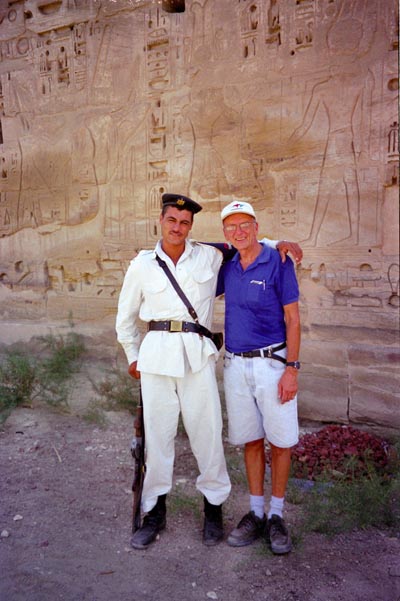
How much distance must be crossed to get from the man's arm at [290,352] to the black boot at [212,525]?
0.84m

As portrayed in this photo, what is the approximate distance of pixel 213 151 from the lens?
5285mm

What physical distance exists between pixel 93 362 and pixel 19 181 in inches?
103

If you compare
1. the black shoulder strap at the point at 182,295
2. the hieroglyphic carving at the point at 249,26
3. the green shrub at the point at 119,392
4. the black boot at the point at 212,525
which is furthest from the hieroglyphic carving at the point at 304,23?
the black boot at the point at 212,525

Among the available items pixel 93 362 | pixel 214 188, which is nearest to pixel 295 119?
→ pixel 214 188

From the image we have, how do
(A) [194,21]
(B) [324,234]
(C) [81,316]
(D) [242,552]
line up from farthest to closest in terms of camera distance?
(C) [81,316] → (A) [194,21] → (B) [324,234] → (D) [242,552]

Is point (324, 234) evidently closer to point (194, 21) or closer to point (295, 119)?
point (295, 119)

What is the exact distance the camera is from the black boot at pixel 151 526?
296 cm

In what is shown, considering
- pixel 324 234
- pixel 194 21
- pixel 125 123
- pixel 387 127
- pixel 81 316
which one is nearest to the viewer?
pixel 387 127

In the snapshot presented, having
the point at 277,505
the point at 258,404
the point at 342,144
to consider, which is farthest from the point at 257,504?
the point at 342,144

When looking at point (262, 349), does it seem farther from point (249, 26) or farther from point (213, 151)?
point (249, 26)

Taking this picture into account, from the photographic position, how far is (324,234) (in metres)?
4.77

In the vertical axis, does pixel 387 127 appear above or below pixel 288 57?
below

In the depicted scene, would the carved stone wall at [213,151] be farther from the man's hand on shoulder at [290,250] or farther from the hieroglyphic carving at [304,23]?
the man's hand on shoulder at [290,250]

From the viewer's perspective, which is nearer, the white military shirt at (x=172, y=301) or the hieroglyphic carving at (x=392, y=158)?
the white military shirt at (x=172, y=301)
